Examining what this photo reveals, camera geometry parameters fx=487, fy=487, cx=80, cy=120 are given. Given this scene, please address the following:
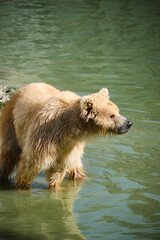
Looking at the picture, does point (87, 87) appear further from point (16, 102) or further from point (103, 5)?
point (103, 5)

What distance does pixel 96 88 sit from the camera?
1241 cm

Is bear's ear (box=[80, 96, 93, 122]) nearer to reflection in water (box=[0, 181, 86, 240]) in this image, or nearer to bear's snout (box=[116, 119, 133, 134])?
bear's snout (box=[116, 119, 133, 134])

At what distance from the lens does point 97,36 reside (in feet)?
62.7

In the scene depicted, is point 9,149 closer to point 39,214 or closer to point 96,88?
point 39,214

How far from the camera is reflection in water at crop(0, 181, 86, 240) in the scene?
543cm

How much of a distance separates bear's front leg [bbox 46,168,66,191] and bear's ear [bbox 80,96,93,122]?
0.98 metres

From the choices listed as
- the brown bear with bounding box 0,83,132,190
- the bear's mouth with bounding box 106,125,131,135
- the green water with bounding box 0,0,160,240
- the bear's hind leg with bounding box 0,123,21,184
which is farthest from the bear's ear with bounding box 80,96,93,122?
the bear's hind leg with bounding box 0,123,21,184

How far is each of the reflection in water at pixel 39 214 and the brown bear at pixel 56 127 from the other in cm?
20

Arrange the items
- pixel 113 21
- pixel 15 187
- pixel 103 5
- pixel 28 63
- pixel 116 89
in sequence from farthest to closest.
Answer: pixel 103 5 < pixel 113 21 < pixel 28 63 < pixel 116 89 < pixel 15 187

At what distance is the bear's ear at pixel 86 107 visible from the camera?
237 inches

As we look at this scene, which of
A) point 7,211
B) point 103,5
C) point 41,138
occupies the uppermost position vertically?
point 103,5

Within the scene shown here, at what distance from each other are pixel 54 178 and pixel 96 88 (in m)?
5.99

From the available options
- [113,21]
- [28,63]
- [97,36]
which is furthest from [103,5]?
[28,63]

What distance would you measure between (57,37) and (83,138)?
13107mm
